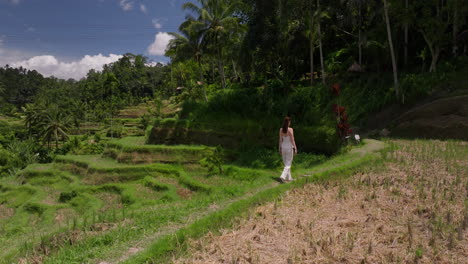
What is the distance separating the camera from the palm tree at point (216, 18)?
814 inches

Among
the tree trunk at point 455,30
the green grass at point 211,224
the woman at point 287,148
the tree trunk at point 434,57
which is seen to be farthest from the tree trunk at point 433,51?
the woman at point 287,148

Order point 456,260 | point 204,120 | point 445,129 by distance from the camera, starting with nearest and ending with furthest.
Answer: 1. point 456,260
2. point 445,129
3. point 204,120

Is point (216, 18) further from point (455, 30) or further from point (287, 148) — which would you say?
point (287, 148)

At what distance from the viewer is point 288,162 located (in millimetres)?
7184

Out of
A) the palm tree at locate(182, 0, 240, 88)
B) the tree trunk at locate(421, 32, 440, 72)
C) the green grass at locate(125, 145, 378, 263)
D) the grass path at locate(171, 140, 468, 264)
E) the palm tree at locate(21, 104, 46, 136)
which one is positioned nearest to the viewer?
the grass path at locate(171, 140, 468, 264)

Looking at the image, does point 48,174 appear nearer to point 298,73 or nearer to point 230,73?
point 298,73

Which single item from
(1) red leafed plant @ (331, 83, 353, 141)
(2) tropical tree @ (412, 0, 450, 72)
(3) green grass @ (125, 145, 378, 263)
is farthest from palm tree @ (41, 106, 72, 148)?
(2) tropical tree @ (412, 0, 450, 72)

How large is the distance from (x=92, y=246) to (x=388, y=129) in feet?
41.3

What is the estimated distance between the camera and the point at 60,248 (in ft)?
14.6

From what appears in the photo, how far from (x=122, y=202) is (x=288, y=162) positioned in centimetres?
952

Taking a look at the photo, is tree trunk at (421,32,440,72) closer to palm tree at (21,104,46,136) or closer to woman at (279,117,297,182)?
woman at (279,117,297,182)

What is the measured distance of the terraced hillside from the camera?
4.35 metres

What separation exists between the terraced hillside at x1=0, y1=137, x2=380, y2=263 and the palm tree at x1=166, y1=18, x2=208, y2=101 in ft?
25.6

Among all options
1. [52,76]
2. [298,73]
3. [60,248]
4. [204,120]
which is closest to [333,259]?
[60,248]
